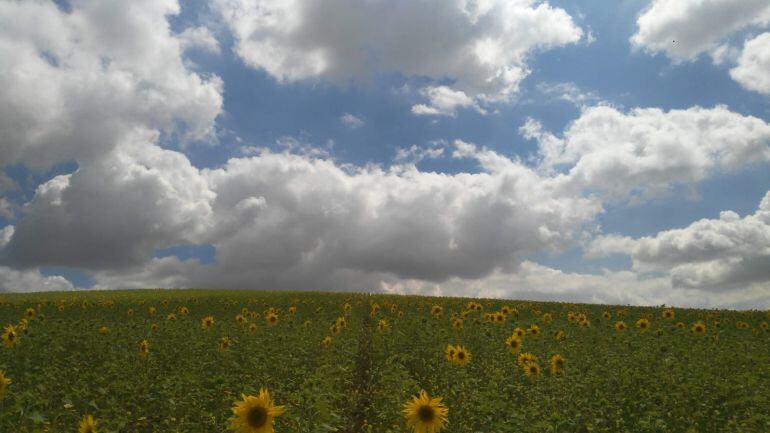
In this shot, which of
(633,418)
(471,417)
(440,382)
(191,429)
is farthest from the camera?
(440,382)

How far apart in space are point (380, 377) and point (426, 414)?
6.31m

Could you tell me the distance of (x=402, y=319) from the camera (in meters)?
20.6

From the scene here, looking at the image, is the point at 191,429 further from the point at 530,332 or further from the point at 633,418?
the point at 530,332

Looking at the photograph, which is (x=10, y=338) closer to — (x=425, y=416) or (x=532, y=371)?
(x=425, y=416)

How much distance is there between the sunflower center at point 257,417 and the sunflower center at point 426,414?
5.88ft

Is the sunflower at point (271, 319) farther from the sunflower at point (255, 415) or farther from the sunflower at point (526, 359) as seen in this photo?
the sunflower at point (255, 415)

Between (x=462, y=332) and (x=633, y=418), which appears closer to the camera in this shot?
(x=633, y=418)

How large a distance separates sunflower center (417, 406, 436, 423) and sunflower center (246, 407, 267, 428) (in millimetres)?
1792

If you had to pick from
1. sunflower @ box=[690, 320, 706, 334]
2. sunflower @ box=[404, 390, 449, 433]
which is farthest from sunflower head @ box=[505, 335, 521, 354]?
sunflower @ box=[690, 320, 706, 334]

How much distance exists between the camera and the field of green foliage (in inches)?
310

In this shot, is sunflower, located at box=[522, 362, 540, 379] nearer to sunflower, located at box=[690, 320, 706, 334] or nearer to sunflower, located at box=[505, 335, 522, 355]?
sunflower, located at box=[505, 335, 522, 355]

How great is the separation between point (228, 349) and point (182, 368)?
1321 millimetres

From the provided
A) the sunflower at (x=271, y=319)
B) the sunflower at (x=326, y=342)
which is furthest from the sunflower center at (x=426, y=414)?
the sunflower at (x=271, y=319)

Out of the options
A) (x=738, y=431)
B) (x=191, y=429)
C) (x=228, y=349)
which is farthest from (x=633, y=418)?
(x=228, y=349)
